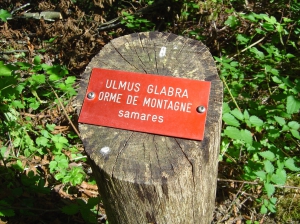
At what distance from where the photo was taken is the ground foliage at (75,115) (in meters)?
2.31

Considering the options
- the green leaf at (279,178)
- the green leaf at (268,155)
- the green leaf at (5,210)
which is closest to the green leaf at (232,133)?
the green leaf at (268,155)

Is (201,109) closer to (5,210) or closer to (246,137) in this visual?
(246,137)

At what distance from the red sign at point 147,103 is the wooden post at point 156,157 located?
5 centimetres

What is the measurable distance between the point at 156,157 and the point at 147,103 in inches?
11.1

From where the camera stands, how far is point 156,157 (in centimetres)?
137

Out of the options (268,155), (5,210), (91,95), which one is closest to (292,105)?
(268,155)

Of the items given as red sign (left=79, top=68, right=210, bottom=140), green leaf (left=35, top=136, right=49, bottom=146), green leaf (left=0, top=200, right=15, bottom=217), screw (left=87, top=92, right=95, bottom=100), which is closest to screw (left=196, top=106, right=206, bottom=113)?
red sign (left=79, top=68, right=210, bottom=140)

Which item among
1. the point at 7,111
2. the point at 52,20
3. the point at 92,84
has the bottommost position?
the point at 7,111

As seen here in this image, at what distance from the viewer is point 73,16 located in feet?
13.6

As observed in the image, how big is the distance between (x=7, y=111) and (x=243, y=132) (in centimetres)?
248

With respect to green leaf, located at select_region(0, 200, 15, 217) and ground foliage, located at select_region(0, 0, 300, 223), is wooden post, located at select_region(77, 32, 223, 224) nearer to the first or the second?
ground foliage, located at select_region(0, 0, 300, 223)

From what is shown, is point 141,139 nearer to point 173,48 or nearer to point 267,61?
point 173,48

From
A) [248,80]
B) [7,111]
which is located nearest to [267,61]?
[248,80]

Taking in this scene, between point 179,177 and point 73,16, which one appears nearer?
point 179,177
